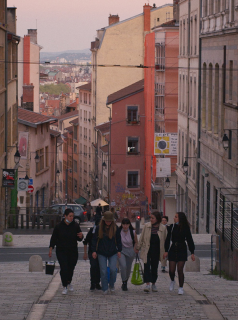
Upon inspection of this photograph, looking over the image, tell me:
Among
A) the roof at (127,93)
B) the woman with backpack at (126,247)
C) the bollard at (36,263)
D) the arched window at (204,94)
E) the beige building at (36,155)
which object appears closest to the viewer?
the woman with backpack at (126,247)

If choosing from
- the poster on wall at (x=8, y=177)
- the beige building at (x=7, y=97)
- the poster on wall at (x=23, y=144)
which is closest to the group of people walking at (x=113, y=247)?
the poster on wall at (x=8, y=177)

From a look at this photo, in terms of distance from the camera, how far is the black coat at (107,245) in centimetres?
1125

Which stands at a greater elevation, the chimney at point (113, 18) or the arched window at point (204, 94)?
the chimney at point (113, 18)

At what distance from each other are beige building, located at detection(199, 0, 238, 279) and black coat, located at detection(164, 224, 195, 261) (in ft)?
38.0

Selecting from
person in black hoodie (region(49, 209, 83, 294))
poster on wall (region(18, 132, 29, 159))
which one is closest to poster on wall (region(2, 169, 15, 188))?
poster on wall (region(18, 132, 29, 159))

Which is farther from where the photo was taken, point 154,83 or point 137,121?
point 137,121

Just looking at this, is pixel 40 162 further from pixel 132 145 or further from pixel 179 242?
pixel 179 242

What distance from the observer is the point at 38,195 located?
177 ft

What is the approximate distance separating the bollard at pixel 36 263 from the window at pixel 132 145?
46.1m

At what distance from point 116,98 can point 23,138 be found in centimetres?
1732

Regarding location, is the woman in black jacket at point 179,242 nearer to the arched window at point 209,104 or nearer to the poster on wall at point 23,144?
the arched window at point 209,104

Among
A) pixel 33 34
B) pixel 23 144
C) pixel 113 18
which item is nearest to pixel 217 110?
pixel 23 144

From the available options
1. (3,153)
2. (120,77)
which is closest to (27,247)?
(3,153)

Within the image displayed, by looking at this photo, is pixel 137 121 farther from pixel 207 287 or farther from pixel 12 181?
pixel 207 287
